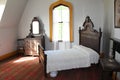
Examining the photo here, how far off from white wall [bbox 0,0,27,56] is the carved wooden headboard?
9.04 feet

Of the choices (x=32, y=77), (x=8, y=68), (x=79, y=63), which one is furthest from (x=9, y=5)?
(x=79, y=63)

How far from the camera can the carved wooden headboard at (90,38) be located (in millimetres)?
4531

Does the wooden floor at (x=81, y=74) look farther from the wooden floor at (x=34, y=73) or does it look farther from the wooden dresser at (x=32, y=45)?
the wooden dresser at (x=32, y=45)

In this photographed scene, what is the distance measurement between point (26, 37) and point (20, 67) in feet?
5.81

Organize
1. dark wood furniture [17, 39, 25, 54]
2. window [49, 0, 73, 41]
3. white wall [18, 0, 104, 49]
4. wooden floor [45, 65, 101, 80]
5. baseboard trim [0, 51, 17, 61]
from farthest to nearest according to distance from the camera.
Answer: dark wood furniture [17, 39, 25, 54] < window [49, 0, 73, 41] < white wall [18, 0, 104, 49] < baseboard trim [0, 51, 17, 61] < wooden floor [45, 65, 101, 80]

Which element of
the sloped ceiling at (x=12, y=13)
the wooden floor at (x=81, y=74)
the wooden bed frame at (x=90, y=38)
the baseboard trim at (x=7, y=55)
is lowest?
the wooden floor at (x=81, y=74)

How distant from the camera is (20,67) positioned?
462 cm

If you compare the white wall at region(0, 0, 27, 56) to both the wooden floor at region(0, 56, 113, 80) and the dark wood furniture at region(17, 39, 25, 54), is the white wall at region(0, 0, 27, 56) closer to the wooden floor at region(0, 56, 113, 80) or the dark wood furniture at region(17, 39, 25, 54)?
the dark wood furniture at region(17, 39, 25, 54)

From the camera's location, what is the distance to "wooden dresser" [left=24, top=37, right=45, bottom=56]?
588 centimetres

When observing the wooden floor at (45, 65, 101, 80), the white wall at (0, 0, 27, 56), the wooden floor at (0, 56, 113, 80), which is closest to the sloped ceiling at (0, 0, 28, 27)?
the white wall at (0, 0, 27, 56)

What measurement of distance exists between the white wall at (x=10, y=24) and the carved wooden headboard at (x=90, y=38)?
108 inches

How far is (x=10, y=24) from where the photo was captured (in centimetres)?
593

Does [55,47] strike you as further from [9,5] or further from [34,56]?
[9,5]

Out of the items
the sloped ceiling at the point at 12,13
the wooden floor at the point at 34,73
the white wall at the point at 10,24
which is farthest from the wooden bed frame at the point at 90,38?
the sloped ceiling at the point at 12,13
